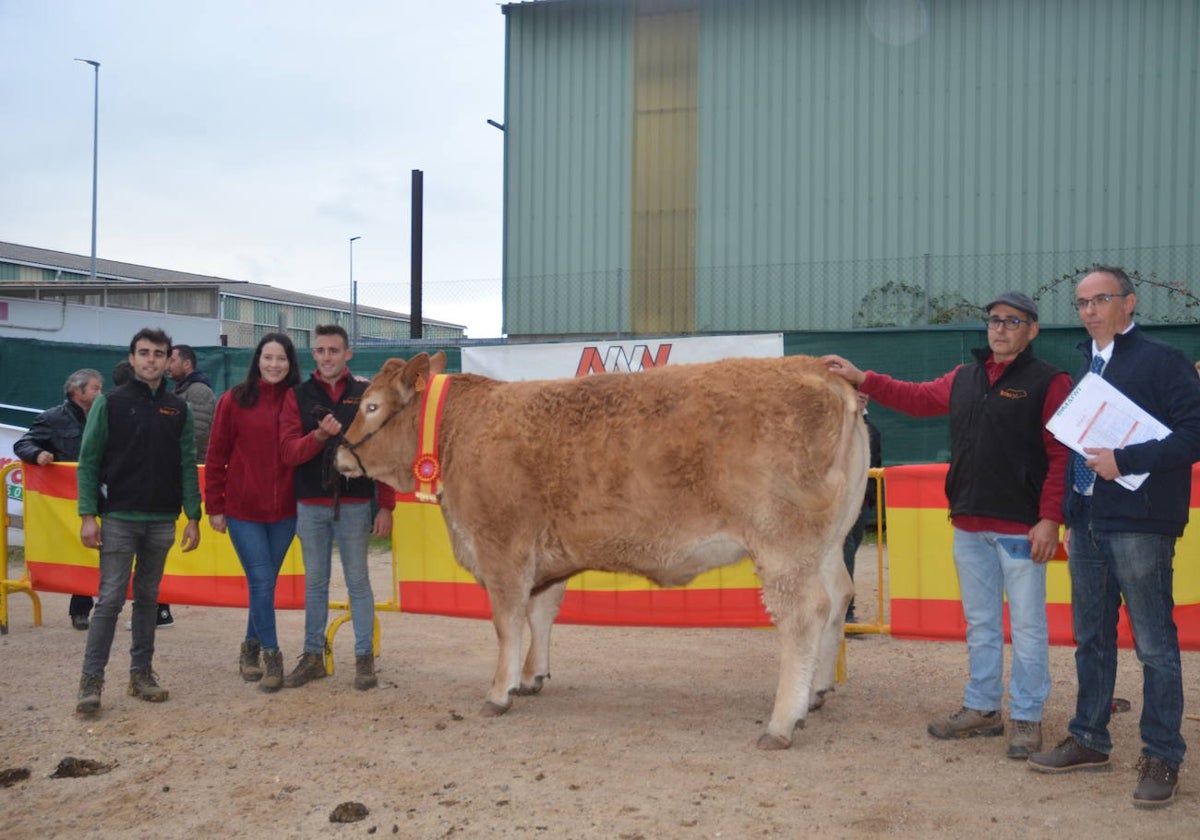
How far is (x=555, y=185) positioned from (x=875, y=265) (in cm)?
546

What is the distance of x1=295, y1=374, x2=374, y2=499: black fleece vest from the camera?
600 cm

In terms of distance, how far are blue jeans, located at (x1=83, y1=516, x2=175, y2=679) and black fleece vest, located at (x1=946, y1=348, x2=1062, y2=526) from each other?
4306mm

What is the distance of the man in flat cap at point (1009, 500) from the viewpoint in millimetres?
4777

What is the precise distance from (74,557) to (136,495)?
8.44ft

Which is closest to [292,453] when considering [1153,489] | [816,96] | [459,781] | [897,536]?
[459,781]

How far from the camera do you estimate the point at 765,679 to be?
6.40m

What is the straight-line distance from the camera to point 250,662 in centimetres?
645

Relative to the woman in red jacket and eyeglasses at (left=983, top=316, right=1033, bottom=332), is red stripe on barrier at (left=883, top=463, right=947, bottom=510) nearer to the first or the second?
eyeglasses at (left=983, top=316, right=1033, bottom=332)

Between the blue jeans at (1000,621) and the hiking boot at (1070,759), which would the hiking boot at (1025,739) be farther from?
the hiking boot at (1070,759)

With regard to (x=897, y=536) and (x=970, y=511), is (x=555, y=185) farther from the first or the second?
(x=970, y=511)

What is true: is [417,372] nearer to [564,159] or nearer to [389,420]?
[389,420]

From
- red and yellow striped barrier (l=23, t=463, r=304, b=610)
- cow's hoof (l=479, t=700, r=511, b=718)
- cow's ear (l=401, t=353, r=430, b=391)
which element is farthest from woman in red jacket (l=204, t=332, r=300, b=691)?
cow's hoof (l=479, t=700, r=511, b=718)

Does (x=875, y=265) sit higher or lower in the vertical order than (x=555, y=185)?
lower

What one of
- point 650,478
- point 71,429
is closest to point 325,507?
point 650,478
